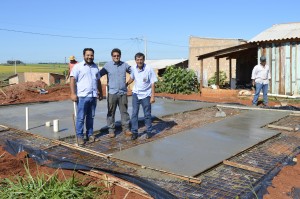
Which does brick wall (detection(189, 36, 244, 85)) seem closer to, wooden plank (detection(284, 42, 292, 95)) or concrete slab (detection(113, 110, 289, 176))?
wooden plank (detection(284, 42, 292, 95))

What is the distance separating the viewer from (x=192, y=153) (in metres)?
4.86

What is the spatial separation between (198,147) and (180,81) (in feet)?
32.2

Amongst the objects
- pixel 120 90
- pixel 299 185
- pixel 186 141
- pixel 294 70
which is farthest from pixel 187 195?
pixel 294 70

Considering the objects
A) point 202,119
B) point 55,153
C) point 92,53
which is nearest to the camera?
point 55,153

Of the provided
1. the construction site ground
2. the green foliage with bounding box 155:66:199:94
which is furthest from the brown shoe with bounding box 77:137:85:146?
the green foliage with bounding box 155:66:199:94

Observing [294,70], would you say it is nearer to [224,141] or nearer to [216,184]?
[224,141]

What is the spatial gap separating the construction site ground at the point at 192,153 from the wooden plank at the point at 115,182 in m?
0.01

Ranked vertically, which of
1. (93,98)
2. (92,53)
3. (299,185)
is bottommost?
(299,185)

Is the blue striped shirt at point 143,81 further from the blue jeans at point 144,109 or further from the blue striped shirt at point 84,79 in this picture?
the blue striped shirt at point 84,79

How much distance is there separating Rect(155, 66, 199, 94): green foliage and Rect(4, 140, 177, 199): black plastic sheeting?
33.2 ft

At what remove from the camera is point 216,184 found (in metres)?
3.75

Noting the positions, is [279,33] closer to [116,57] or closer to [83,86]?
[116,57]

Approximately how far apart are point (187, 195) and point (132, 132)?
2499 mm

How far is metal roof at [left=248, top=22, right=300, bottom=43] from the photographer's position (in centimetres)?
1189
